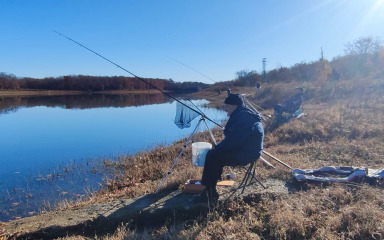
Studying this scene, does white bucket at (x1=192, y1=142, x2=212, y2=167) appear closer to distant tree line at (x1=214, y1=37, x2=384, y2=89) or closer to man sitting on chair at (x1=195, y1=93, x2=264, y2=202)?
man sitting on chair at (x1=195, y1=93, x2=264, y2=202)

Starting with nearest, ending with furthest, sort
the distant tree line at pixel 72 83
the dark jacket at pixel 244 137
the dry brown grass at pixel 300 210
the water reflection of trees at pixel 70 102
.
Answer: the dry brown grass at pixel 300 210, the dark jacket at pixel 244 137, the water reflection of trees at pixel 70 102, the distant tree line at pixel 72 83

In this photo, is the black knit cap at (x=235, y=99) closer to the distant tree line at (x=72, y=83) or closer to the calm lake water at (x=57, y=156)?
the calm lake water at (x=57, y=156)

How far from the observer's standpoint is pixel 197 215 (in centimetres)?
437

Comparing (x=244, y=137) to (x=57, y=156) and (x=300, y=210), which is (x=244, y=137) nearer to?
(x=300, y=210)

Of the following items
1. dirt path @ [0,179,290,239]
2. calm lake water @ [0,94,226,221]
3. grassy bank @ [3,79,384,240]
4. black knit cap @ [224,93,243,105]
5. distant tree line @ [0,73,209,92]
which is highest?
distant tree line @ [0,73,209,92]

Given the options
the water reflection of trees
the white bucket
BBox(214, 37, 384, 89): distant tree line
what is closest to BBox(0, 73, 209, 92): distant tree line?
the water reflection of trees

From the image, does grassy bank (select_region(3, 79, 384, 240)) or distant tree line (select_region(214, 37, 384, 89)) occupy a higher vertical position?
distant tree line (select_region(214, 37, 384, 89))

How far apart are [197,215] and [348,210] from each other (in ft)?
7.11

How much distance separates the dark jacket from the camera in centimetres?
427

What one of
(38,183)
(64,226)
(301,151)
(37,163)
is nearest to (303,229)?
(64,226)

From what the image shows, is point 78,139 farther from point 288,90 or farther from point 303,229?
point 288,90

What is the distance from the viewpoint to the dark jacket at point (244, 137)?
168 inches

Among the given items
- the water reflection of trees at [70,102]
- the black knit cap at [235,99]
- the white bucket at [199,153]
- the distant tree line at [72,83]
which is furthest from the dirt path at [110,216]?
the distant tree line at [72,83]

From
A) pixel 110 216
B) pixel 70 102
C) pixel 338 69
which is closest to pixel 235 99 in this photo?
pixel 110 216
